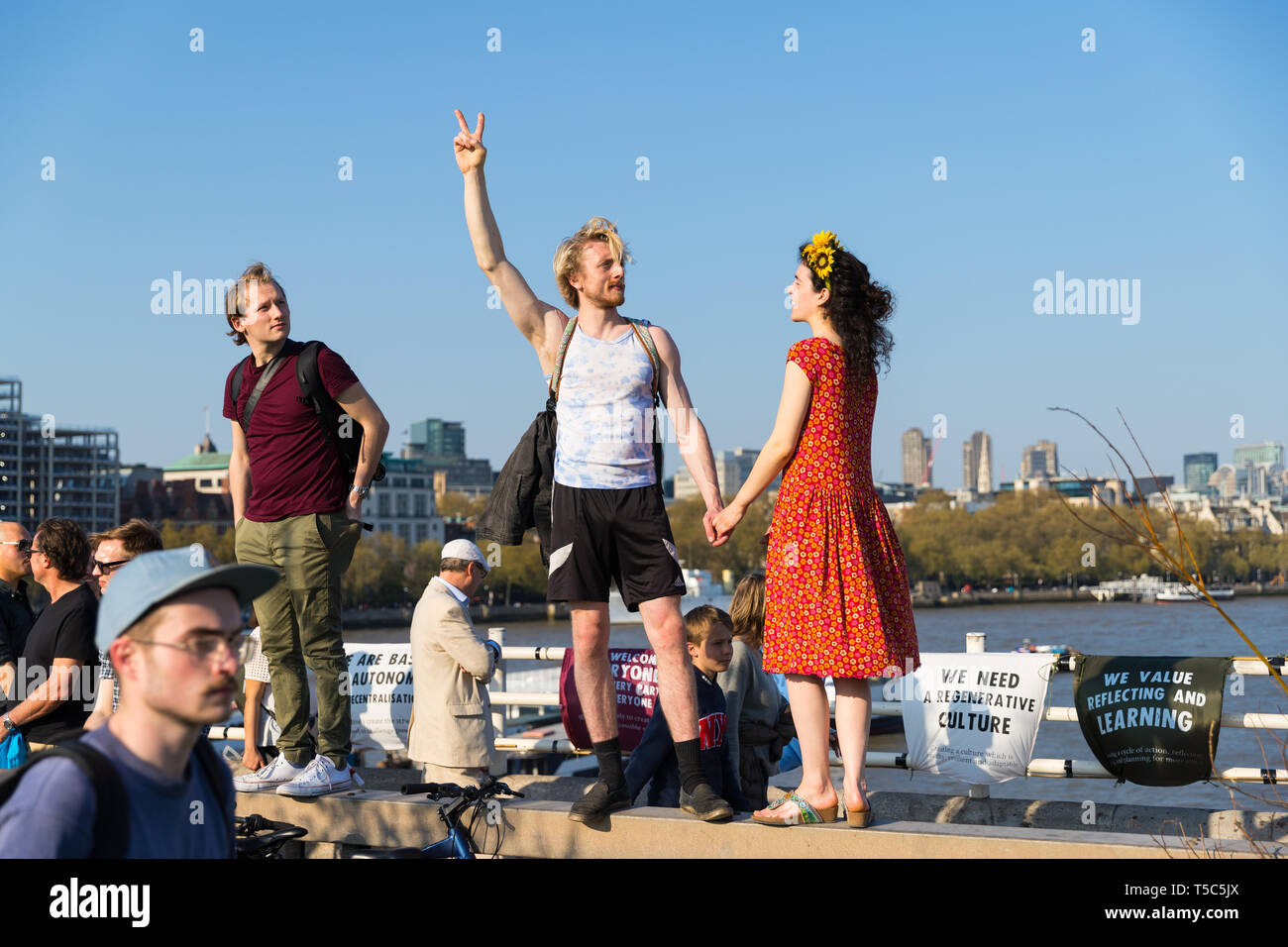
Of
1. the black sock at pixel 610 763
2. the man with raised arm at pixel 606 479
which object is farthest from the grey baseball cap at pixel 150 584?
the black sock at pixel 610 763

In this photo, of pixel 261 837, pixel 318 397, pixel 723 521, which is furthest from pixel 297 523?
pixel 723 521

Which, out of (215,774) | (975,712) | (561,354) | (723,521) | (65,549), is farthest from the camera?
(975,712)

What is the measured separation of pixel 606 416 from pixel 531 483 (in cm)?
47

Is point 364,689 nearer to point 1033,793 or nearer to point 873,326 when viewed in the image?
point 873,326

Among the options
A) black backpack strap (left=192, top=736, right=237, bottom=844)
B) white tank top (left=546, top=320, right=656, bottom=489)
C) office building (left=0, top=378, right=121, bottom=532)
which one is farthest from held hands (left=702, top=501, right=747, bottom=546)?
office building (left=0, top=378, right=121, bottom=532)

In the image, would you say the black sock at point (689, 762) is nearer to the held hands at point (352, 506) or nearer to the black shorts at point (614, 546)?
the black shorts at point (614, 546)

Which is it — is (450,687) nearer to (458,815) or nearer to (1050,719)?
(458,815)

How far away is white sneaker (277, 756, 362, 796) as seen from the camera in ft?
18.2

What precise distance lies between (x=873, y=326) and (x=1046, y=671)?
2260mm

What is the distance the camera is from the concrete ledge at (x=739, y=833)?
4074mm

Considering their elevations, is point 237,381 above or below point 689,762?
above

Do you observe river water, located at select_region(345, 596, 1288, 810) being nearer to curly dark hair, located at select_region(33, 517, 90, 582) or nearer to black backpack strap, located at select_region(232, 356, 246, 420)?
black backpack strap, located at select_region(232, 356, 246, 420)

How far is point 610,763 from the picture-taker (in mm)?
4887
